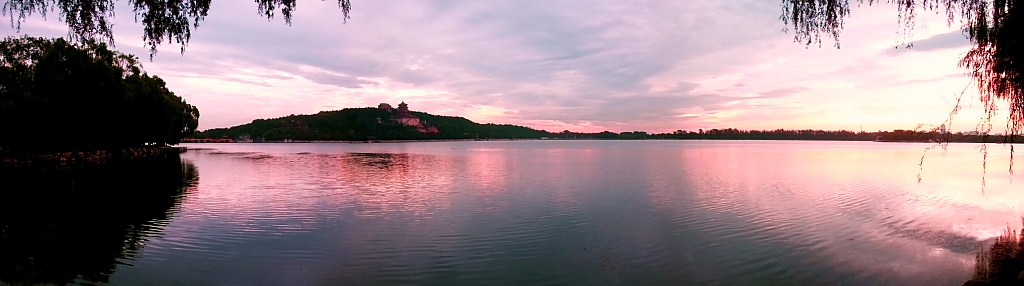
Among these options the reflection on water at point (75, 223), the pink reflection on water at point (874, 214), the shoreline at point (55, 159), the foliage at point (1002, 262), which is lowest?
the pink reflection on water at point (874, 214)

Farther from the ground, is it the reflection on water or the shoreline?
the shoreline

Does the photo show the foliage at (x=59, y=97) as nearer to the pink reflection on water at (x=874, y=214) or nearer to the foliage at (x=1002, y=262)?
the pink reflection on water at (x=874, y=214)

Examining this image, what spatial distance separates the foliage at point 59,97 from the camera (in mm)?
41656

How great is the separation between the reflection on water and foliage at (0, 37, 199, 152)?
11.9 meters

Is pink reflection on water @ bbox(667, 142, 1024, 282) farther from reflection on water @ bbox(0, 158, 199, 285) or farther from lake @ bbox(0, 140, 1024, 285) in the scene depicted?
reflection on water @ bbox(0, 158, 199, 285)

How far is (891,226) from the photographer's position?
18.5 m

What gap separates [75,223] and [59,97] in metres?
37.2

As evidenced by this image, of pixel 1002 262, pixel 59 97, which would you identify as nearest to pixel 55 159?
pixel 59 97

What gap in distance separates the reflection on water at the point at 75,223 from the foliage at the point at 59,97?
11904mm

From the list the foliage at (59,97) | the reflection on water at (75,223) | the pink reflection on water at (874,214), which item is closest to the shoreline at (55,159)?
the foliage at (59,97)

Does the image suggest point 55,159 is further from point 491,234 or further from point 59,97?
point 491,234

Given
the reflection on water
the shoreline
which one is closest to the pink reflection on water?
the reflection on water

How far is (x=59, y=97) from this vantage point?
44094mm

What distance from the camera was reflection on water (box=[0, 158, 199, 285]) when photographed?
1144 centimetres
